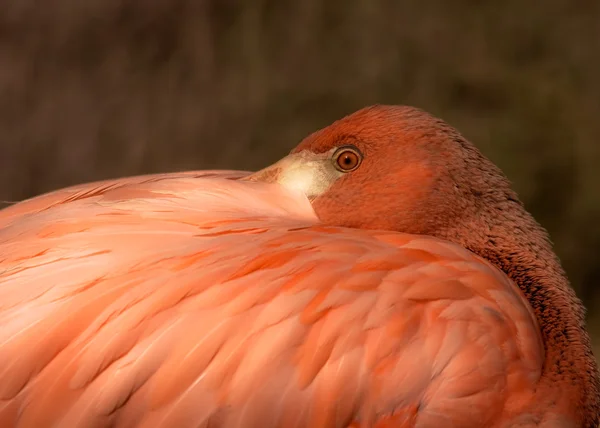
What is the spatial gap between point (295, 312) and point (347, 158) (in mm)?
405

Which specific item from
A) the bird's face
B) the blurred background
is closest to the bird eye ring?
the bird's face

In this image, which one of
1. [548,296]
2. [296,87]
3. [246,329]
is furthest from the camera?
[296,87]

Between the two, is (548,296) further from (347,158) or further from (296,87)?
(296,87)

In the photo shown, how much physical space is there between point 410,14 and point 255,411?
183cm

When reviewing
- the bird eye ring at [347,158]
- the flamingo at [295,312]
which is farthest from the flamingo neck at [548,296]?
the bird eye ring at [347,158]

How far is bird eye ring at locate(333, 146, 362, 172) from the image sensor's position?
1.41 m

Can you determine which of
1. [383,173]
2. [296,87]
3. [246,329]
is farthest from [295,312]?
[296,87]

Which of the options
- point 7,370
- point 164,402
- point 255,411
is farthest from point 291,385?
point 7,370

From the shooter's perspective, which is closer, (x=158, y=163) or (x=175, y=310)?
(x=175, y=310)

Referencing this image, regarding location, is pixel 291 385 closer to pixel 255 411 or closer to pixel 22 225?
pixel 255 411

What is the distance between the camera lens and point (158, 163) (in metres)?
2.62

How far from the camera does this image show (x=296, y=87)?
263 cm

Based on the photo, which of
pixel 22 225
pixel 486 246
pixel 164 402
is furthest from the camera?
pixel 486 246

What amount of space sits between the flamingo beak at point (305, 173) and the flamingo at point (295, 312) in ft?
0.18
